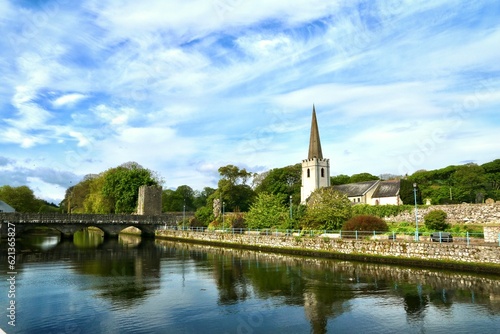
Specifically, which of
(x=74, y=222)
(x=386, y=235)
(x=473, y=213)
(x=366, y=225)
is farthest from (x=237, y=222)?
(x=473, y=213)

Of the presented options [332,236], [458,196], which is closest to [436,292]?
[332,236]

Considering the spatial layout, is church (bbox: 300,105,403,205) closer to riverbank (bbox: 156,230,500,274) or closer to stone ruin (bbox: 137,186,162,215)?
stone ruin (bbox: 137,186,162,215)

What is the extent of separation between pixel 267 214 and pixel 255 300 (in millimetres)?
28806

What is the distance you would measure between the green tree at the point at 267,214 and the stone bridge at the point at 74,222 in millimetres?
23421

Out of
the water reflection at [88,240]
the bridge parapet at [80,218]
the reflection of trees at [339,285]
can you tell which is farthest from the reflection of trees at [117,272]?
the bridge parapet at [80,218]

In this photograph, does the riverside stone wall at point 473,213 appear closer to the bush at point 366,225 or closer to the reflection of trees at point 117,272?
the bush at point 366,225

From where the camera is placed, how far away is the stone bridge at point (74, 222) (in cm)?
5316

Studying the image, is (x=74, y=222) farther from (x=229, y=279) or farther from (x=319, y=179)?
(x=229, y=279)

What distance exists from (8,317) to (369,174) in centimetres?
9047

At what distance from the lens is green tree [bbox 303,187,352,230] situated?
36125 millimetres

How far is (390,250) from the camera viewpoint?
2648 cm

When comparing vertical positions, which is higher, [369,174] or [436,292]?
[369,174]

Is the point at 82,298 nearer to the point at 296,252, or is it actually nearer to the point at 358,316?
the point at 358,316

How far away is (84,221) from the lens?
2320 inches
